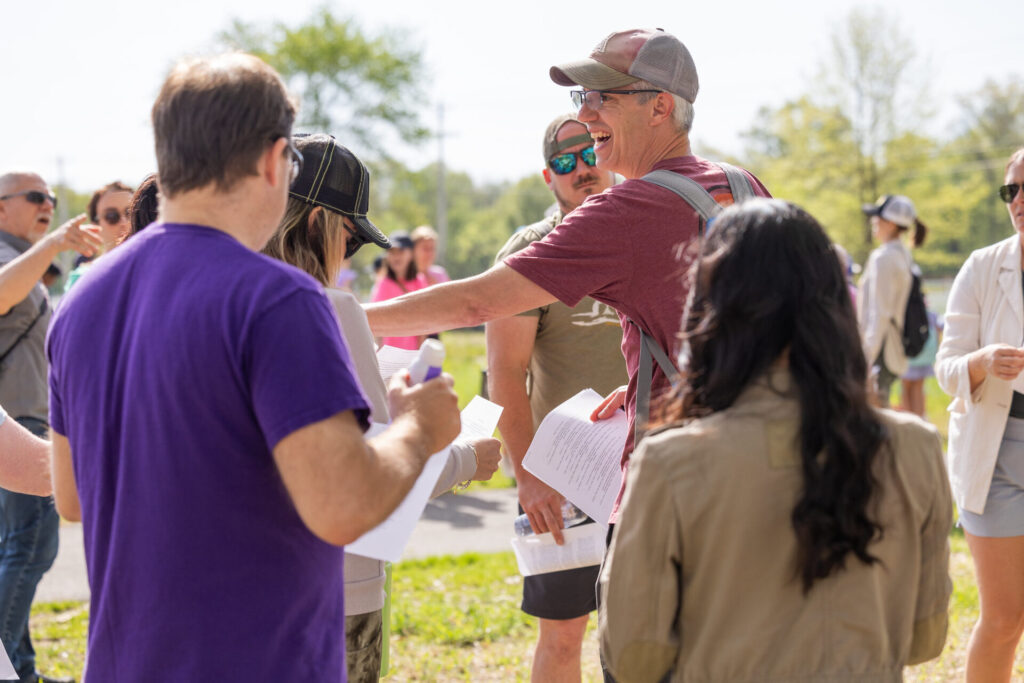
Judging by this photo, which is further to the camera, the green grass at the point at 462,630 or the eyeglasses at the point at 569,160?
the green grass at the point at 462,630

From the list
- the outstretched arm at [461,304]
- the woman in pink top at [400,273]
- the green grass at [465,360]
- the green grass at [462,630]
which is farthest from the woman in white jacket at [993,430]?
the green grass at [465,360]

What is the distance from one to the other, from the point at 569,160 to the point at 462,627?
2742 mm

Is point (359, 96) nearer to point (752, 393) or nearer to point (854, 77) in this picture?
point (854, 77)

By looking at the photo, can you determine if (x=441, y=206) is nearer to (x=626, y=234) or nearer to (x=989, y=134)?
(x=989, y=134)

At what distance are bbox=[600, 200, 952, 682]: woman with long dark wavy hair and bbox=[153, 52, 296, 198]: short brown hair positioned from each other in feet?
2.67

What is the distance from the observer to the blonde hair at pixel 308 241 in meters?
2.35

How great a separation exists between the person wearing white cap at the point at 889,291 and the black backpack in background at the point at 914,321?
0.20ft

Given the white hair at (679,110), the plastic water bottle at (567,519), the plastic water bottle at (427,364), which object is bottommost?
the plastic water bottle at (567,519)

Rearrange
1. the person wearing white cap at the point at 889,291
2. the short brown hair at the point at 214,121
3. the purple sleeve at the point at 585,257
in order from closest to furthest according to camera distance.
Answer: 1. the short brown hair at the point at 214,121
2. the purple sleeve at the point at 585,257
3. the person wearing white cap at the point at 889,291

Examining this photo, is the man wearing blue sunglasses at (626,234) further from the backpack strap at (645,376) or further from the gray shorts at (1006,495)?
the gray shorts at (1006,495)

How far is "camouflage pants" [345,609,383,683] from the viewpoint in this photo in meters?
2.46

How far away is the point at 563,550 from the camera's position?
327 centimetres

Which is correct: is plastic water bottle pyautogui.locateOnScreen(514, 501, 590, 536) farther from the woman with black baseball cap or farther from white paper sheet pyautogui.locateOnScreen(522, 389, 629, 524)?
the woman with black baseball cap

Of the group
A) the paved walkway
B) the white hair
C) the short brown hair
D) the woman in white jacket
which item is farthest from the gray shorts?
the paved walkway
